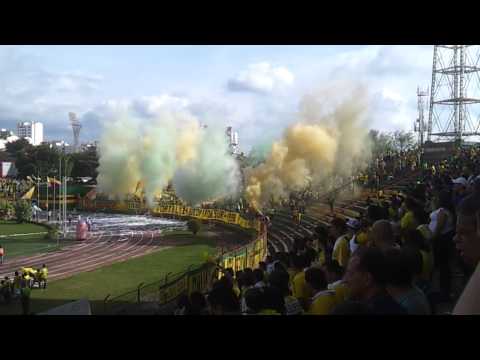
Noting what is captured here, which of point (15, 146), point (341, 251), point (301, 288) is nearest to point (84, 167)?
point (15, 146)

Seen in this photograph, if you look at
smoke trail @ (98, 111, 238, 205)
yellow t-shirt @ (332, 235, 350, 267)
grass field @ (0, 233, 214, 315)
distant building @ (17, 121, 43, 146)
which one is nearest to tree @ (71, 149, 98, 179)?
smoke trail @ (98, 111, 238, 205)

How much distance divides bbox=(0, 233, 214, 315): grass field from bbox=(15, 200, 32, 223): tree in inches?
671

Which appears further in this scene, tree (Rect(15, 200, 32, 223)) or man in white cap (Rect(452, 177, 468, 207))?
tree (Rect(15, 200, 32, 223))

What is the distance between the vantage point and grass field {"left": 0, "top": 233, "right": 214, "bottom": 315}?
1365 cm

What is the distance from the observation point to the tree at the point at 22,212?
34.5 meters

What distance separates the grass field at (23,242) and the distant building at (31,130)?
5256 inches

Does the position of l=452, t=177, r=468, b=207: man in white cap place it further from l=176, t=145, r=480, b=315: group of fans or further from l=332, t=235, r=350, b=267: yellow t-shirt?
l=332, t=235, r=350, b=267: yellow t-shirt
